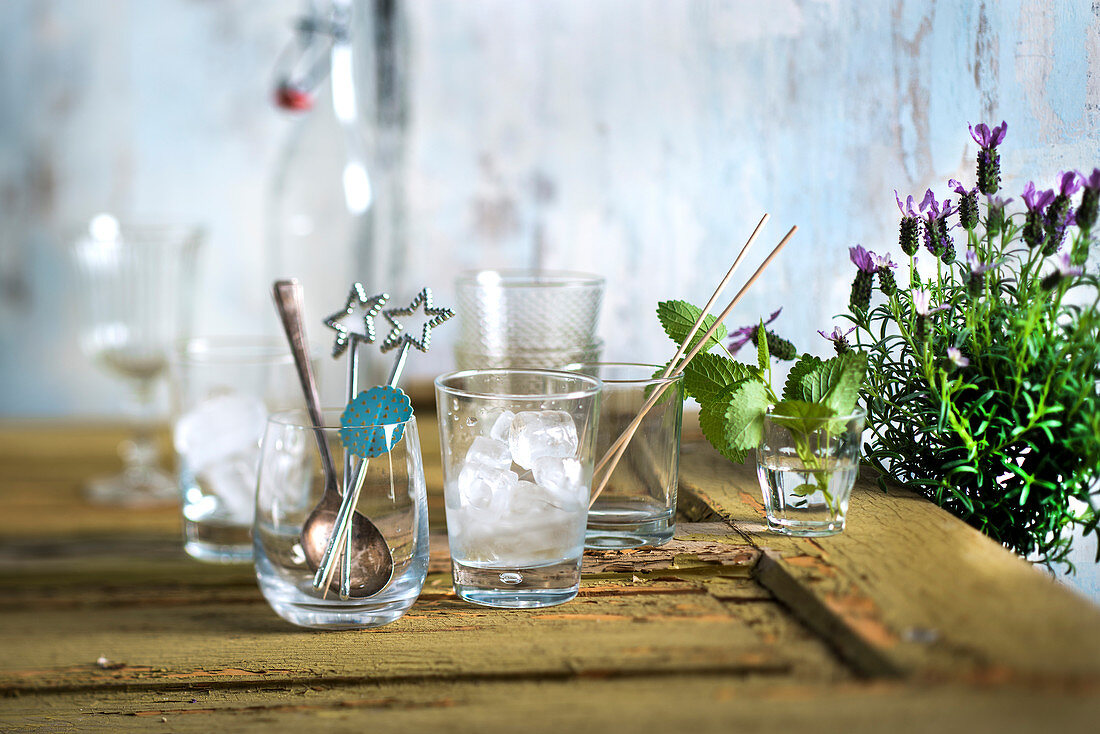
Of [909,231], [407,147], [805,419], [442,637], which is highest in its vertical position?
[407,147]

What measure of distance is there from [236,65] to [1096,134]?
59.7 inches

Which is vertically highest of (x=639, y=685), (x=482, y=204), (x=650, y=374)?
(x=482, y=204)

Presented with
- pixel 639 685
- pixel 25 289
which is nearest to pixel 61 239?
pixel 25 289

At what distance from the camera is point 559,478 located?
0.60 meters

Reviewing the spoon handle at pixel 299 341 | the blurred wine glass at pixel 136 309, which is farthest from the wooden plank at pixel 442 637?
the blurred wine glass at pixel 136 309

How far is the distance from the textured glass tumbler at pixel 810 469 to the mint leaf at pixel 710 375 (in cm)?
4

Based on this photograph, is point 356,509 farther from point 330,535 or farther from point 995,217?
point 995,217

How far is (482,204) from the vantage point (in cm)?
182

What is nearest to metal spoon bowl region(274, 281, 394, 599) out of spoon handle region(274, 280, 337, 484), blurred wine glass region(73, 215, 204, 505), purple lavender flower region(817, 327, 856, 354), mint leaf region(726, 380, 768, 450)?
spoon handle region(274, 280, 337, 484)

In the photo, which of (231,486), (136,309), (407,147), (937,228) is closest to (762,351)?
(937,228)

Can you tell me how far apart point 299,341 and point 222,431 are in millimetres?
303

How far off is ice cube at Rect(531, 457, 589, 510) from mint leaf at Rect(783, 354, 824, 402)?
17cm

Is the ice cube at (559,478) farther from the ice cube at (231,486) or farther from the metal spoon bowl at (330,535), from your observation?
the ice cube at (231,486)

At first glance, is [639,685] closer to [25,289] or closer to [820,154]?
[820,154]
